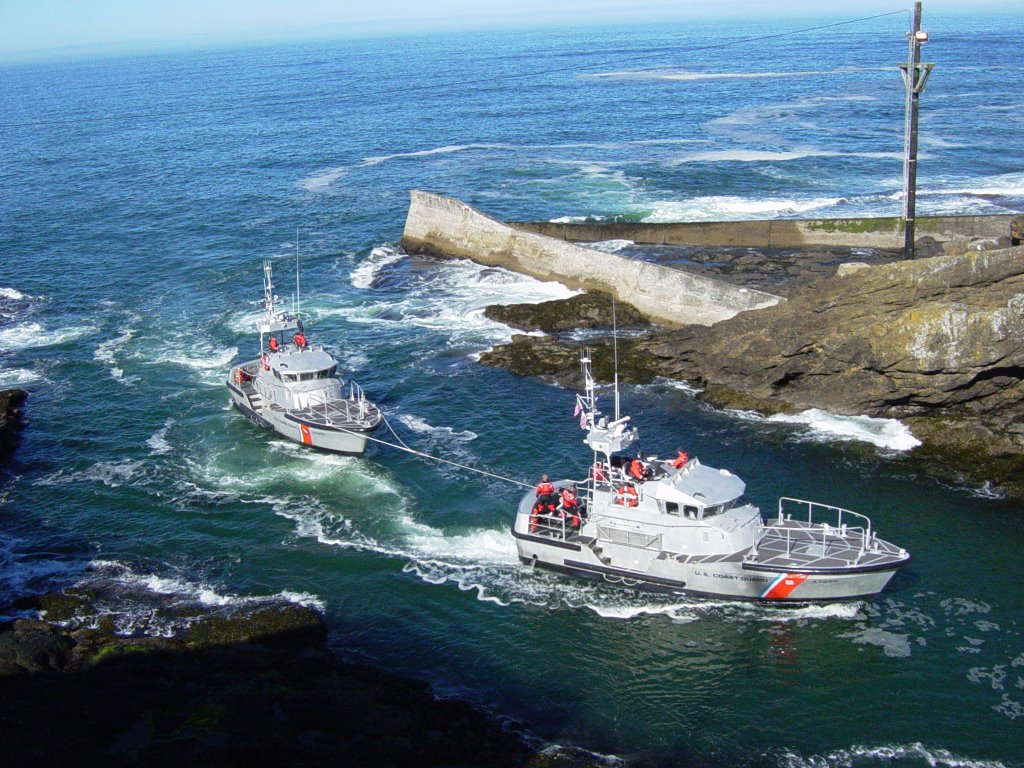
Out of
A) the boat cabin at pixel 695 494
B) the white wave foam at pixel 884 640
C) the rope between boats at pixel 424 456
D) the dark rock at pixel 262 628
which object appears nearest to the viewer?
the white wave foam at pixel 884 640

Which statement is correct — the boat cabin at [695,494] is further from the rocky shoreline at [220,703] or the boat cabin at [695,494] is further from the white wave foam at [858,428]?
the white wave foam at [858,428]

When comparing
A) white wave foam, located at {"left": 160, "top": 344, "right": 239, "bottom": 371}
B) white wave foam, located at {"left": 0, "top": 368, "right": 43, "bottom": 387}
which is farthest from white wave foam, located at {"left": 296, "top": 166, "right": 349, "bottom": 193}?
white wave foam, located at {"left": 0, "top": 368, "right": 43, "bottom": 387}

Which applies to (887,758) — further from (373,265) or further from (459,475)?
(373,265)

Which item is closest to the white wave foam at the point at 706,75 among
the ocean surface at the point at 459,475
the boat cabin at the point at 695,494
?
the ocean surface at the point at 459,475

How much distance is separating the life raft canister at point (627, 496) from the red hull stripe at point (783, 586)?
4914 mm

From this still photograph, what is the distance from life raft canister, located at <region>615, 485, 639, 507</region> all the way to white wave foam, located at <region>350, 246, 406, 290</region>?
36485mm

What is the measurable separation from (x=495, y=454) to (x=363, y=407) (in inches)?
247

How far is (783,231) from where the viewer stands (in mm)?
66562

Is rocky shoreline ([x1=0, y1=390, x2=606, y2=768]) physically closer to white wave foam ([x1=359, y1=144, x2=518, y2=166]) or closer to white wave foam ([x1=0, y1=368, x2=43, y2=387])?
white wave foam ([x1=0, y1=368, x2=43, y2=387])

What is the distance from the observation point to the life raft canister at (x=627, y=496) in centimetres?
3256

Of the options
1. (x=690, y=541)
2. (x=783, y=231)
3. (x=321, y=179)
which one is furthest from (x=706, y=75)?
(x=690, y=541)

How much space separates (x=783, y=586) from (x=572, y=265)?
3344 centimetres

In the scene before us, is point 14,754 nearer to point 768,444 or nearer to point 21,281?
point 768,444

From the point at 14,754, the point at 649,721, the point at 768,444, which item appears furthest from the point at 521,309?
the point at 14,754
